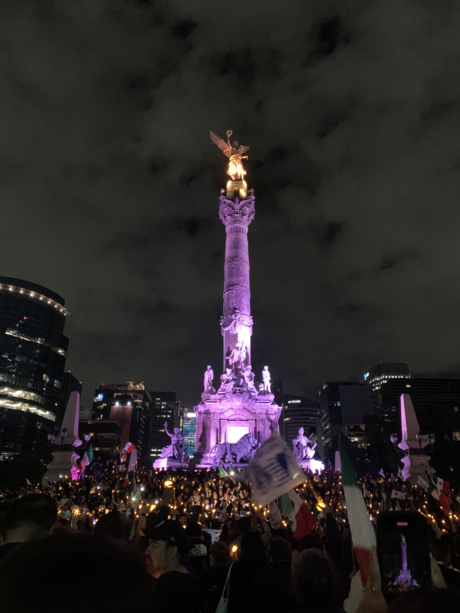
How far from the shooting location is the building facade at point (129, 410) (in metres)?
127

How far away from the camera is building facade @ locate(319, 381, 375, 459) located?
441ft

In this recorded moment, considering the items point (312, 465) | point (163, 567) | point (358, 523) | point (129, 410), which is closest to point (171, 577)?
point (163, 567)

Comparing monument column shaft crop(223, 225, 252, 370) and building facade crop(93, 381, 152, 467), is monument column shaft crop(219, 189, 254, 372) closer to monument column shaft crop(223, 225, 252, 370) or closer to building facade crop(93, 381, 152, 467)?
monument column shaft crop(223, 225, 252, 370)

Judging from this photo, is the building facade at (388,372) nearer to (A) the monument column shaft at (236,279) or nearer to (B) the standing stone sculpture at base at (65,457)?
(A) the monument column shaft at (236,279)

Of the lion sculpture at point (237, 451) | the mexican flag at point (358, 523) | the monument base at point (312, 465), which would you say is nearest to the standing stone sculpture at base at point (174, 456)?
the lion sculpture at point (237, 451)

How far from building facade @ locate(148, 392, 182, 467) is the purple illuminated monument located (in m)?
110

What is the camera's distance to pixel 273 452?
6902mm

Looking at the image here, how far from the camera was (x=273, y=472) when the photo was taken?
6.71 meters

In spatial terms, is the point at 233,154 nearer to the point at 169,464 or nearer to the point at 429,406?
the point at 169,464

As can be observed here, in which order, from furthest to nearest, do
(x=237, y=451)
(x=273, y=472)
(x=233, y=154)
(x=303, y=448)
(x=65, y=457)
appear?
(x=233, y=154) < (x=303, y=448) < (x=237, y=451) < (x=65, y=457) < (x=273, y=472)

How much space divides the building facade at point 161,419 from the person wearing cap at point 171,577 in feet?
488

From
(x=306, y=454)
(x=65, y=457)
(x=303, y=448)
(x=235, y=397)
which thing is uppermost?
(x=235, y=397)

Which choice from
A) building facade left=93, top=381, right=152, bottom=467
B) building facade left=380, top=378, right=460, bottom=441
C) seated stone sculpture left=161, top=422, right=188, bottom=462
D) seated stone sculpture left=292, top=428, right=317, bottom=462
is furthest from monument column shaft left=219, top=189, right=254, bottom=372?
building facade left=93, top=381, right=152, bottom=467

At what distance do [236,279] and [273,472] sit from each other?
43.2 metres
